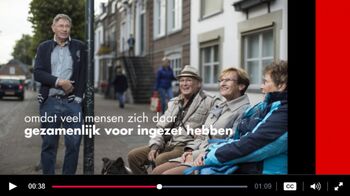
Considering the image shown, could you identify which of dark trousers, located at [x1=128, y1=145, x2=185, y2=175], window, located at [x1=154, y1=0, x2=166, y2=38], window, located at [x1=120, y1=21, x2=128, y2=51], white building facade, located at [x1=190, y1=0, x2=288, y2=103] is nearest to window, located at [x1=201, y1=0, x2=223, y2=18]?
white building facade, located at [x1=190, y1=0, x2=288, y2=103]

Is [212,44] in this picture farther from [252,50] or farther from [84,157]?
[84,157]

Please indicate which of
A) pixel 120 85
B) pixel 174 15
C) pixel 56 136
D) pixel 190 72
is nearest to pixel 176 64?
pixel 190 72

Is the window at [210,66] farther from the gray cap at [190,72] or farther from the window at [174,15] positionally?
the window at [174,15]

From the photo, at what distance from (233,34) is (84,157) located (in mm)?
986

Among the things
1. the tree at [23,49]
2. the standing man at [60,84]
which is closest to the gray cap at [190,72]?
the standing man at [60,84]

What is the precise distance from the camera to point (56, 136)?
2.69 m

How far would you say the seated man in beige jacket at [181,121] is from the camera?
9.36 feet

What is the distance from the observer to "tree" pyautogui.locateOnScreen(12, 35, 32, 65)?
8.82ft

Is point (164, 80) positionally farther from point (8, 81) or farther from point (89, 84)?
point (8, 81)
